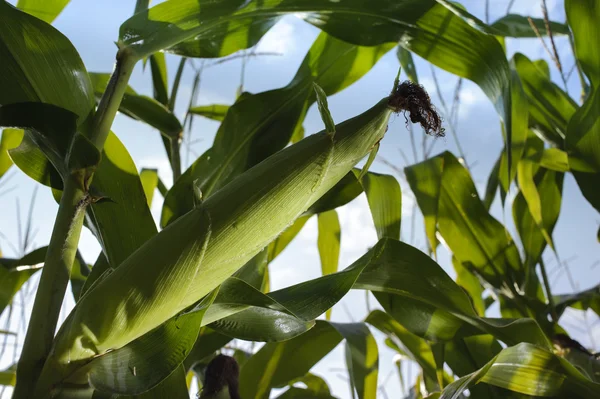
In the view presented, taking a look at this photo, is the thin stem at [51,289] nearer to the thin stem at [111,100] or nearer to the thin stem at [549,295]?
the thin stem at [111,100]

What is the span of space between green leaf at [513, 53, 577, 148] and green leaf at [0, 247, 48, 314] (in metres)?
0.73

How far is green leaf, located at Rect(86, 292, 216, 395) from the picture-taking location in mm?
343

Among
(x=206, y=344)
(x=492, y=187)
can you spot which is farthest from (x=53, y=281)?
(x=492, y=187)

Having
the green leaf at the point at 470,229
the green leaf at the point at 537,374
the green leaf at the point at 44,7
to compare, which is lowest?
the green leaf at the point at 537,374

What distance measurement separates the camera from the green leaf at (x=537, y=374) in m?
0.51

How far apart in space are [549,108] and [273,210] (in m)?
0.65

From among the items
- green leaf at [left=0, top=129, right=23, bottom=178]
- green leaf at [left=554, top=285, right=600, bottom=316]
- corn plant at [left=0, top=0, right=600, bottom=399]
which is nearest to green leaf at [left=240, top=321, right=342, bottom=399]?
corn plant at [left=0, top=0, right=600, bottom=399]

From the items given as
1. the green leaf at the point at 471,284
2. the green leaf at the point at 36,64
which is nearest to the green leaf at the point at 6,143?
the green leaf at the point at 36,64

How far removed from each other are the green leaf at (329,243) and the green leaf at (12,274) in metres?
0.39

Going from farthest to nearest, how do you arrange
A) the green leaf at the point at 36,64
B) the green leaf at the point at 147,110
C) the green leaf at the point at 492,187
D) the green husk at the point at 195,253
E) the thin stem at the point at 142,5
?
the green leaf at the point at 492,187, the green leaf at the point at 147,110, the thin stem at the point at 142,5, the green leaf at the point at 36,64, the green husk at the point at 195,253

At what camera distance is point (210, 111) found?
83 centimetres

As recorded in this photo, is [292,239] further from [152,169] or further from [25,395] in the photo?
[25,395]

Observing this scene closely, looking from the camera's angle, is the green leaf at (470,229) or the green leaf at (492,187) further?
the green leaf at (492,187)

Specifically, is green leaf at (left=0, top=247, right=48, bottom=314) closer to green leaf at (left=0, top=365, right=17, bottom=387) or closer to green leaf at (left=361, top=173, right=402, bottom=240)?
green leaf at (left=0, top=365, right=17, bottom=387)
